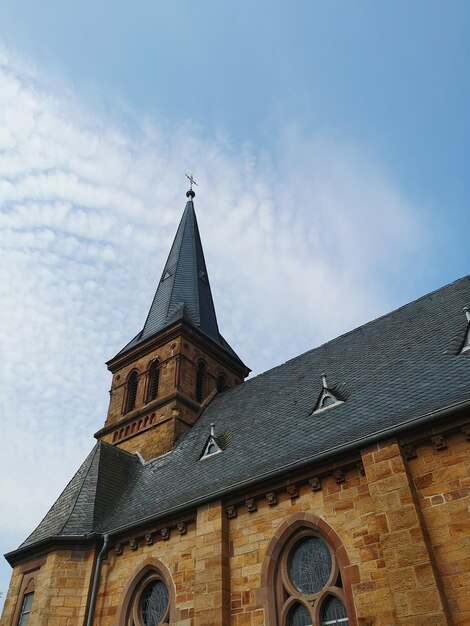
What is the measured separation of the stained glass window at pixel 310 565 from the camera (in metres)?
8.90

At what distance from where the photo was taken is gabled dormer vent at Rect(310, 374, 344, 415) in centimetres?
1215

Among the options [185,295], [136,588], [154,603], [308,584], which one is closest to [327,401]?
[308,584]

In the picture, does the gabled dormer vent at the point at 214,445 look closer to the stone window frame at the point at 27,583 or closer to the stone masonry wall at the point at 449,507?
the stone window frame at the point at 27,583

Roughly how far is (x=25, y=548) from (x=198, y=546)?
5.03 meters

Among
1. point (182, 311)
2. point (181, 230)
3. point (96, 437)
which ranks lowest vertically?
point (96, 437)

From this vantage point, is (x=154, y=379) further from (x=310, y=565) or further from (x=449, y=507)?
(x=449, y=507)

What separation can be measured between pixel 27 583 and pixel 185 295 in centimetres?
1386

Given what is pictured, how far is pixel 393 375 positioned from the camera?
11.8 metres

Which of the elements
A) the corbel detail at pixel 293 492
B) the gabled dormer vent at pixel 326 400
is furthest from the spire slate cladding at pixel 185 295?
the corbel detail at pixel 293 492

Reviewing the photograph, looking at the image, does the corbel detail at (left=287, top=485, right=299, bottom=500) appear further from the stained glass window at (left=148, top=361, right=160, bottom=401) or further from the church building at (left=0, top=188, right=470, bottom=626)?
the stained glass window at (left=148, top=361, right=160, bottom=401)

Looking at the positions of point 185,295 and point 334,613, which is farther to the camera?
point 185,295

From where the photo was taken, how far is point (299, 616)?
8867mm

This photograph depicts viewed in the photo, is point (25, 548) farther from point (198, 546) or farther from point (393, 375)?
point (393, 375)

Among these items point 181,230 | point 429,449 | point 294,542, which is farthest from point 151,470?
point 181,230
